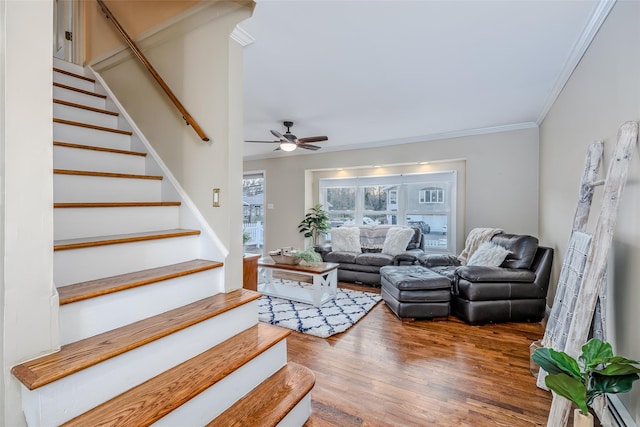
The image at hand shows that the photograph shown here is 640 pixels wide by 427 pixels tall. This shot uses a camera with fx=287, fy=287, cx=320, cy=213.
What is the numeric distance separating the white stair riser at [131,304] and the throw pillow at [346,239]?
3731mm

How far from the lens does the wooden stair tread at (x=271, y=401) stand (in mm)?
1314

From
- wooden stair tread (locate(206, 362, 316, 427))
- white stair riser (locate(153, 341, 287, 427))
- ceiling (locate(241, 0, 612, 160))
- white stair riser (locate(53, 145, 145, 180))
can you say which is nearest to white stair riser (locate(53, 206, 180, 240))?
white stair riser (locate(53, 145, 145, 180))

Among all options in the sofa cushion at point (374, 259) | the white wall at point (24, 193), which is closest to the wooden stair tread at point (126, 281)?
the white wall at point (24, 193)

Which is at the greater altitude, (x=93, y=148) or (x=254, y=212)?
(x=93, y=148)

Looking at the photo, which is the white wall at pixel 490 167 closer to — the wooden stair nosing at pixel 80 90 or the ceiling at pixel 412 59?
the ceiling at pixel 412 59

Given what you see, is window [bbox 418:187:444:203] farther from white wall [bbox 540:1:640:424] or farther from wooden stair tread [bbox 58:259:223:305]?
wooden stair tread [bbox 58:259:223:305]

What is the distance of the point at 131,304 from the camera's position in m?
1.38

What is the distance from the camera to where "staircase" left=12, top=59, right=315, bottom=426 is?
1.04m

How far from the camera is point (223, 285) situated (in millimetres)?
1827

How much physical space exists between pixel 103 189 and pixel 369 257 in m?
3.81

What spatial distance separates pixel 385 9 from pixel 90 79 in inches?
111

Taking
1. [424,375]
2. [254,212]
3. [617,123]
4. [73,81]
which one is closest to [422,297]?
[424,375]

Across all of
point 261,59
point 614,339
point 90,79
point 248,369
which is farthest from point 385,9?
point 90,79

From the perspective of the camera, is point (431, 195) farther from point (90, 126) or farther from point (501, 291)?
point (90, 126)
